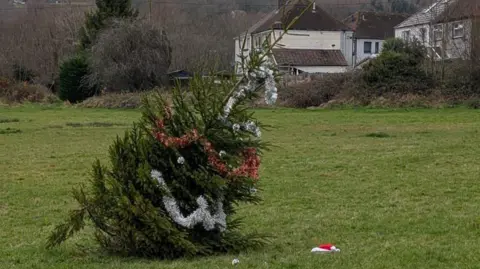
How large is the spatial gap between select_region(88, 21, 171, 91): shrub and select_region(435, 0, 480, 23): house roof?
19568 mm

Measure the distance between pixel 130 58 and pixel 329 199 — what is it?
3880 cm

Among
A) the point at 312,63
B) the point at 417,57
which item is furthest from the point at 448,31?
the point at 312,63

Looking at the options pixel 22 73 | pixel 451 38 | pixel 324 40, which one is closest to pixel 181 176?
pixel 451 38

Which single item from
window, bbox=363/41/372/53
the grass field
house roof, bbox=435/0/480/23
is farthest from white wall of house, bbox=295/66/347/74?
the grass field

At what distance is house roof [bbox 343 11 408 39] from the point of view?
81125mm

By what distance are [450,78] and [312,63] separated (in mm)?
27671

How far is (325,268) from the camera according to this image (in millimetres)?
6938

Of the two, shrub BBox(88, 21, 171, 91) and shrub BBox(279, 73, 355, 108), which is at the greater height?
shrub BBox(88, 21, 171, 91)

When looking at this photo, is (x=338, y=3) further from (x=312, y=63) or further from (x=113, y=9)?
(x=113, y=9)

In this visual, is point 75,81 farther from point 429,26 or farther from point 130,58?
point 429,26

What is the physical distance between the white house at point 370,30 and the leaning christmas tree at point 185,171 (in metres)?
71.8

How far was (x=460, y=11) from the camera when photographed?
44250 millimetres

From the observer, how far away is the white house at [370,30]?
79.6 metres

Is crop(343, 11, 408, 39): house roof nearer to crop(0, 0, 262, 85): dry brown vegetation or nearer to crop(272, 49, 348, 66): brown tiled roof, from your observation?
crop(272, 49, 348, 66): brown tiled roof
